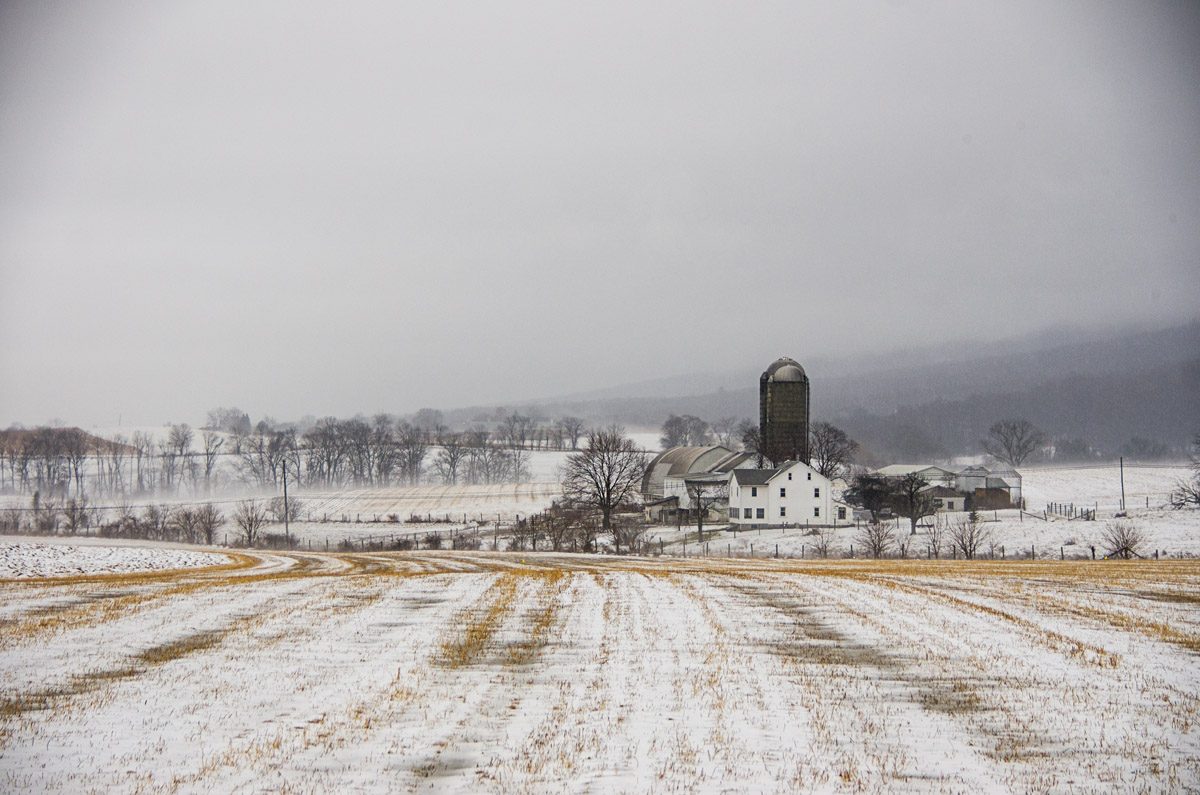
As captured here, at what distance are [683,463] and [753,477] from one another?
28060 mm

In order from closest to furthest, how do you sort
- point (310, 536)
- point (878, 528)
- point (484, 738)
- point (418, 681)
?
point (484, 738), point (418, 681), point (878, 528), point (310, 536)

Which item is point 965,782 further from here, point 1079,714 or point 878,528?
point 878,528

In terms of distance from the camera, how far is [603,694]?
1207 centimetres

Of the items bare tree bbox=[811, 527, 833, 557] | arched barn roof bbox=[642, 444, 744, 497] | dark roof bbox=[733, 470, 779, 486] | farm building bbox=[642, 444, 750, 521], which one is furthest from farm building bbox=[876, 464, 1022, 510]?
bare tree bbox=[811, 527, 833, 557]

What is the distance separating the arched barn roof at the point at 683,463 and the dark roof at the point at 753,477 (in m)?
19.6

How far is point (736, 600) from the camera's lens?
20.5 m

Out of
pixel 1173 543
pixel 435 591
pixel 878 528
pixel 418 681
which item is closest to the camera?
pixel 418 681

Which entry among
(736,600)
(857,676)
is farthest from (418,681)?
(736,600)

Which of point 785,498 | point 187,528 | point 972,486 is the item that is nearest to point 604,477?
point 785,498

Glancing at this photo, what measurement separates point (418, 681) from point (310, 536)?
72.2 m

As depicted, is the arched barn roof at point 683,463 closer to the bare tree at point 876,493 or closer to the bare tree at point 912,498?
the bare tree at point 876,493

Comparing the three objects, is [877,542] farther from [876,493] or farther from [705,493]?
[705,493]

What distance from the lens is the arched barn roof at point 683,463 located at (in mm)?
109188

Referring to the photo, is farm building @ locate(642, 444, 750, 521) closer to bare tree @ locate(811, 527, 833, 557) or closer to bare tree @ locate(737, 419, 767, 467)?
bare tree @ locate(737, 419, 767, 467)
